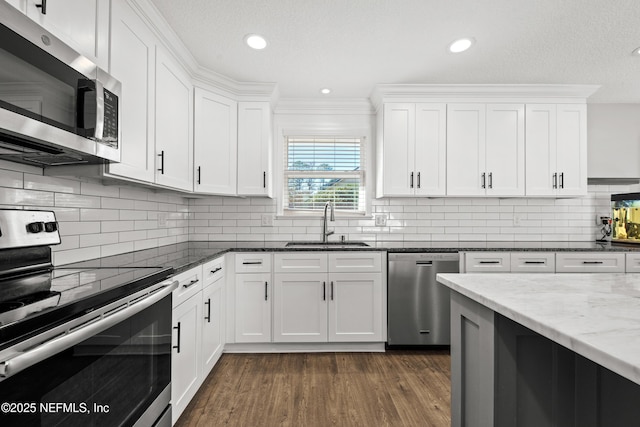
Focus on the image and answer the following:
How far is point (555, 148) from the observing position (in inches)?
125

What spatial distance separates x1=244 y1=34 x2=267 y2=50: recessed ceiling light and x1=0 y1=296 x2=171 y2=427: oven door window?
1.83 m

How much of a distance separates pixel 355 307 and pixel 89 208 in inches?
83.4

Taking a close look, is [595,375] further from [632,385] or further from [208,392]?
[208,392]

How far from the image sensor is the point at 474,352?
3.92 ft

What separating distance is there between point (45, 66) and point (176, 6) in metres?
1.14

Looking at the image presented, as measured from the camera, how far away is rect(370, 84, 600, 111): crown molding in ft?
10.1

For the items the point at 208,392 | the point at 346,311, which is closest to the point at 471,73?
the point at 346,311

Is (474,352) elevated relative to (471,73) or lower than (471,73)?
lower

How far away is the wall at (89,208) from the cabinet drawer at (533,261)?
3104mm

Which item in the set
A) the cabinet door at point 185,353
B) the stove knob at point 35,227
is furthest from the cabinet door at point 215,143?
the stove knob at point 35,227

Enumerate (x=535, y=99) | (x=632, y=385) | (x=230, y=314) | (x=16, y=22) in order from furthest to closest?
(x=535, y=99) < (x=230, y=314) < (x=16, y=22) < (x=632, y=385)

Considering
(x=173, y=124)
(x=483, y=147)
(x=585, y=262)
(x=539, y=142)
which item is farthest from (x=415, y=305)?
(x=173, y=124)

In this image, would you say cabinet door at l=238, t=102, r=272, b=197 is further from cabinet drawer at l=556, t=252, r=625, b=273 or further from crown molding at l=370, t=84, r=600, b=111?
cabinet drawer at l=556, t=252, r=625, b=273

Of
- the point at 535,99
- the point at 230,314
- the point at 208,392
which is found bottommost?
the point at 208,392
